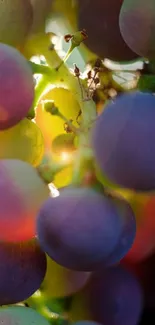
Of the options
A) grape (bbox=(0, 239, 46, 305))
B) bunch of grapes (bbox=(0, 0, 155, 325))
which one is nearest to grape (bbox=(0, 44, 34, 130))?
bunch of grapes (bbox=(0, 0, 155, 325))

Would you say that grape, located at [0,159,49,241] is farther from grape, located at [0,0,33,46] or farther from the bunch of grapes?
grape, located at [0,0,33,46]

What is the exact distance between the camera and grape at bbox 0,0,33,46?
0.50 m

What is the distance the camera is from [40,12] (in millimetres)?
521

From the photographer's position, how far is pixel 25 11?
508 millimetres

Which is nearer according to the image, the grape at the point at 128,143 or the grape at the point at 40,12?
the grape at the point at 128,143

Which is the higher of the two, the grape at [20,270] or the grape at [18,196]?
the grape at [18,196]

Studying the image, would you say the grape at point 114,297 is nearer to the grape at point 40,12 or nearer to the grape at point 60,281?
the grape at point 60,281

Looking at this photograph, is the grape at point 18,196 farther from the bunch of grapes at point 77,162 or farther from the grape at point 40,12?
the grape at point 40,12

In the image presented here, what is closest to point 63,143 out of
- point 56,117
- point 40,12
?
point 56,117

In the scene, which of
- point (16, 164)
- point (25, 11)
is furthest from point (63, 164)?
point (25, 11)

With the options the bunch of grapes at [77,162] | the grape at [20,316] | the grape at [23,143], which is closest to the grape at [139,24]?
the bunch of grapes at [77,162]

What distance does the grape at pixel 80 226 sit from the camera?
413 millimetres

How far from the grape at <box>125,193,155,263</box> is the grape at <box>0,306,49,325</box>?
0.10 meters

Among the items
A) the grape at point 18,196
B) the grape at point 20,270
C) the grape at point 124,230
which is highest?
the grape at point 18,196
